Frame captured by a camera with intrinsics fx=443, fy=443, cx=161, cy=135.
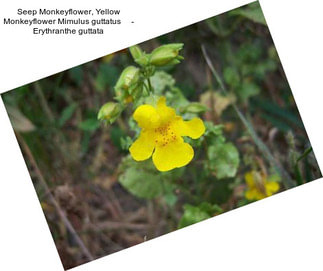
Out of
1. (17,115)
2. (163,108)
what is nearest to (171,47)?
(163,108)

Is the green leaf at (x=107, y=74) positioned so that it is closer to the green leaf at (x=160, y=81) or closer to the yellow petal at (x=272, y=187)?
the green leaf at (x=160, y=81)

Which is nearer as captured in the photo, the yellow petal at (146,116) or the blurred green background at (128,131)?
the yellow petal at (146,116)

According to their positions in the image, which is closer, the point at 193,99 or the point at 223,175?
→ the point at 223,175

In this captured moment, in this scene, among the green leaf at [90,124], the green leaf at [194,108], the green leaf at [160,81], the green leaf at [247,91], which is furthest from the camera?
the green leaf at [247,91]

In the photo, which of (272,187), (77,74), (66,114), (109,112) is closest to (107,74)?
(77,74)

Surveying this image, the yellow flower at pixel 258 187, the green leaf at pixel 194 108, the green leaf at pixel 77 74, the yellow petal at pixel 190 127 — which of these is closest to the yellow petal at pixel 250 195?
the yellow flower at pixel 258 187

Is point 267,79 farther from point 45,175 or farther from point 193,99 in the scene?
point 45,175

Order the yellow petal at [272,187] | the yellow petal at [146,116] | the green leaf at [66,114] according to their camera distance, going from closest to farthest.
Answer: the yellow petal at [146,116]
the yellow petal at [272,187]
the green leaf at [66,114]
